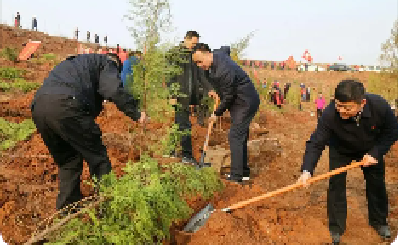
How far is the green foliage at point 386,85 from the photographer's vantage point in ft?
47.4

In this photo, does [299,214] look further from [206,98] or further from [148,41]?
[206,98]

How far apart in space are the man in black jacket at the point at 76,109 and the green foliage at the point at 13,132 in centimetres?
336

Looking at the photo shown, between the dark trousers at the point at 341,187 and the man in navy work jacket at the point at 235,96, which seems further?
the man in navy work jacket at the point at 235,96

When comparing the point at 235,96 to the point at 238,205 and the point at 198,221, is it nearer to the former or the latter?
the point at 238,205

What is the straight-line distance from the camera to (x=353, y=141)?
12.0 ft

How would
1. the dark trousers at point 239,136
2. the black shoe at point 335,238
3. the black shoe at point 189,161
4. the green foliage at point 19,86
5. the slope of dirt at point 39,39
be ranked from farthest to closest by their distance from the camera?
the slope of dirt at point 39,39 < the green foliage at point 19,86 < the black shoe at point 189,161 < the dark trousers at point 239,136 < the black shoe at point 335,238

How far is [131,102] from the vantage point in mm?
3447

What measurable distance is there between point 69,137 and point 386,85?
1473 cm

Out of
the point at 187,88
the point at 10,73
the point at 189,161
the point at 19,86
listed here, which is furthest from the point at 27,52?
the point at 189,161

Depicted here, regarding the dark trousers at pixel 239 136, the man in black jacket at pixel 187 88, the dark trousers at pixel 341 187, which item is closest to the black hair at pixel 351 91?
the dark trousers at pixel 341 187

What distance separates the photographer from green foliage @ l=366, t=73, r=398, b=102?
1444 centimetres

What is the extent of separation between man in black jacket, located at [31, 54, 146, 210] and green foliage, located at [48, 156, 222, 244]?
44cm

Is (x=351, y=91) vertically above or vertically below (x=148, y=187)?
above

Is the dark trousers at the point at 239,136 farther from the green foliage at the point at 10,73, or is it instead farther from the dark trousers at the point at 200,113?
the green foliage at the point at 10,73
